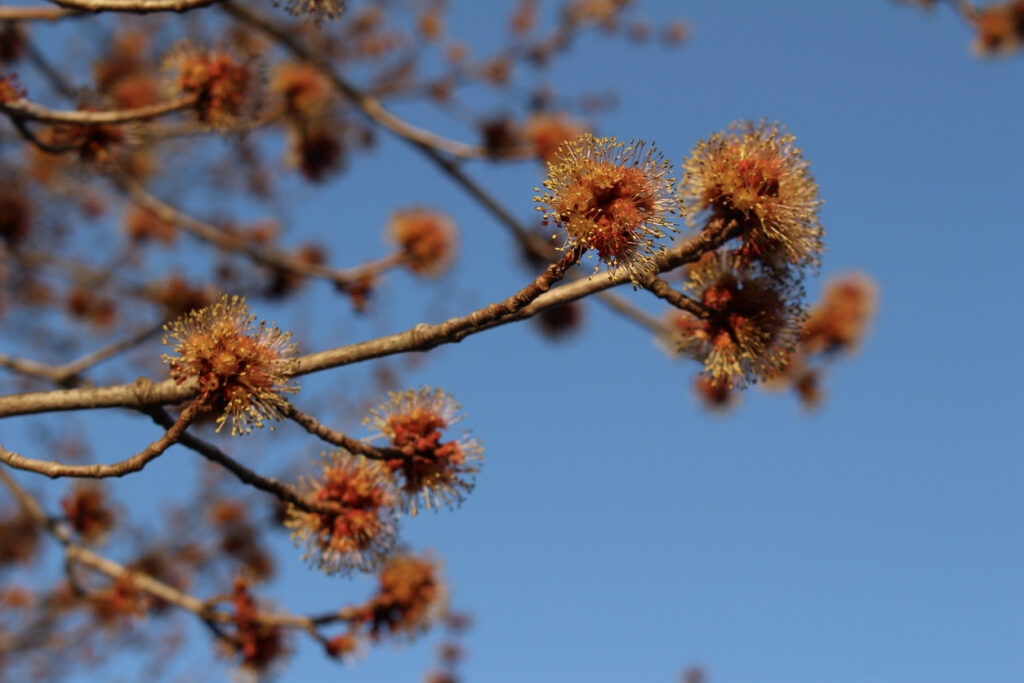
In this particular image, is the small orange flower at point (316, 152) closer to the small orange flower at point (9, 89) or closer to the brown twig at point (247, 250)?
the brown twig at point (247, 250)

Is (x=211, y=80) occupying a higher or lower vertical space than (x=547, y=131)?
lower

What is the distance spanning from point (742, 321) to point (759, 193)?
453 millimetres

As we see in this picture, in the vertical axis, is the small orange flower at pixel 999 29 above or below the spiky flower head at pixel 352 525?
above

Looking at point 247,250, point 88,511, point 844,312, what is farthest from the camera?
point 844,312

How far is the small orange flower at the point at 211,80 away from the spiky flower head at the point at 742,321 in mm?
2650

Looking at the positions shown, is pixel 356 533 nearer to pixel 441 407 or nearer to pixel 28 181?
pixel 441 407

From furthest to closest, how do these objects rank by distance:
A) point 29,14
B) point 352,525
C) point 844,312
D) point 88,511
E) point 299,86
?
→ point 844,312 → point 299,86 → point 88,511 → point 29,14 → point 352,525

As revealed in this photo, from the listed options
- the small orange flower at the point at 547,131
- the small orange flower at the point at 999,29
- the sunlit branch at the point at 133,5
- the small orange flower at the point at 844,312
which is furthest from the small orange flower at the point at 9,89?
the small orange flower at the point at 999,29

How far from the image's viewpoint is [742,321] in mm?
2818

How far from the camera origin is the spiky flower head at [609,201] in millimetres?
2254

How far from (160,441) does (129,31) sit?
801 cm

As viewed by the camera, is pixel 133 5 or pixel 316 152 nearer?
pixel 133 5

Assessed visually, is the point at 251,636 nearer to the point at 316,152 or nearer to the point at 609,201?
the point at 609,201

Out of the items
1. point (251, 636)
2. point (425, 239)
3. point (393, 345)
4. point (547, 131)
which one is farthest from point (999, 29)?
point (251, 636)
